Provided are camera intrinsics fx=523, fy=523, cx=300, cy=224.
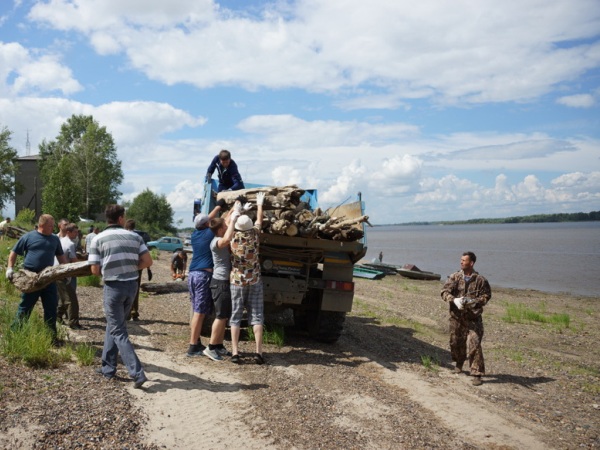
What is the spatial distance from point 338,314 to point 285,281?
120 centimetres

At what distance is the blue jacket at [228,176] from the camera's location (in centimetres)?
887

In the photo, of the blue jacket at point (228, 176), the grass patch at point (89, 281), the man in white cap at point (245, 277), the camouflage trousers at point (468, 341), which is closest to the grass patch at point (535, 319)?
the camouflage trousers at point (468, 341)

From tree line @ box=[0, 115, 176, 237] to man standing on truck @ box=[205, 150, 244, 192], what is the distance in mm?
37191

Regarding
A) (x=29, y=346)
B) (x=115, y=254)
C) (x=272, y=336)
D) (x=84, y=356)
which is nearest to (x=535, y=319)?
(x=272, y=336)

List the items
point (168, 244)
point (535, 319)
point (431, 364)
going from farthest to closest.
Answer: point (168, 244)
point (535, 319)
point (431, 364)

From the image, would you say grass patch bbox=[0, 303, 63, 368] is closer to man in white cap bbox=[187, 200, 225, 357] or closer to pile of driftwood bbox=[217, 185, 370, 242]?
man in white cap bbox=[187, 200, 225, 357]

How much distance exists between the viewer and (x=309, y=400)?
566cm

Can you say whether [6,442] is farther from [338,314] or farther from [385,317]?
[385,317]

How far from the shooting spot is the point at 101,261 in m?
5.59

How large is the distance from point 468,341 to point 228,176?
4626mm

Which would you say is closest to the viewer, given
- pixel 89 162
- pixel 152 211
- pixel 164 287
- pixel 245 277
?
pixel 245 277

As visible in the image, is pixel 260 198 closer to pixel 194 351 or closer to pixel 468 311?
pixel 194 351

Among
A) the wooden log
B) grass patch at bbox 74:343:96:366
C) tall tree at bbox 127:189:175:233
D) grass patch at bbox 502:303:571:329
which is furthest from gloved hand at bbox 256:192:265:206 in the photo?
tall tree at bbox 127:189:175:233

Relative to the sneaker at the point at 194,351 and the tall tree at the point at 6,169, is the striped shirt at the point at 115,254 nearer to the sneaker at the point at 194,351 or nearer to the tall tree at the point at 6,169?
the sneaker at the point at 194,351
